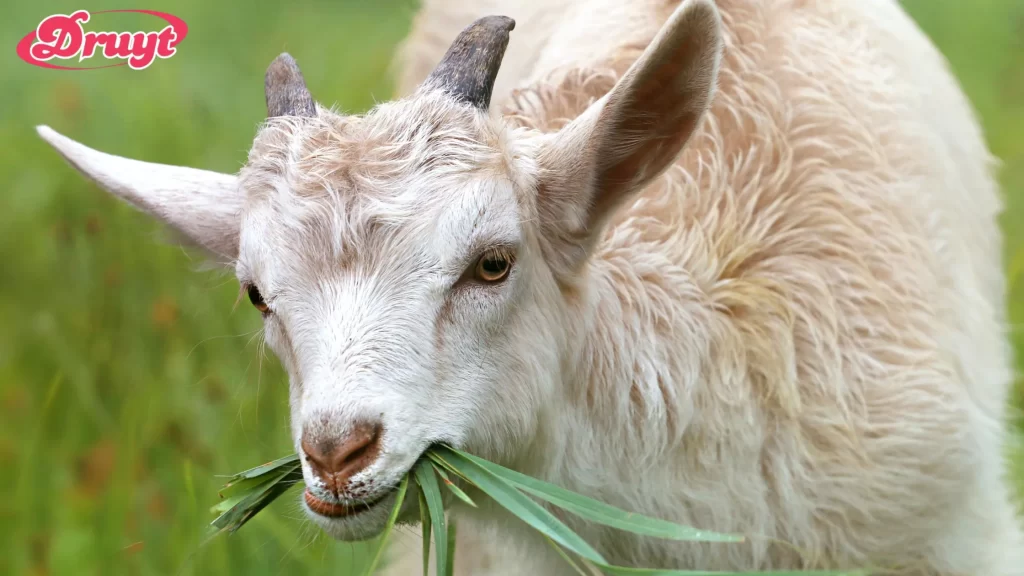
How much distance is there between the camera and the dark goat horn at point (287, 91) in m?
3.11

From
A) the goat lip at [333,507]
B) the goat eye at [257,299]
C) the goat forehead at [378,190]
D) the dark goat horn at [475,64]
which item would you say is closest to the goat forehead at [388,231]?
the goat forehead at [378,190]

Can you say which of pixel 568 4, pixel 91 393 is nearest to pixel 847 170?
pixel 568 4

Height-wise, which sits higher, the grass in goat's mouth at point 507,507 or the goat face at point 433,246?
the goat face at point 433,246

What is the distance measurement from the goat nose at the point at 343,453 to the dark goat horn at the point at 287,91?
0.93 meters

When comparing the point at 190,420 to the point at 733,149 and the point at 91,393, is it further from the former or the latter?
the point at 733,149

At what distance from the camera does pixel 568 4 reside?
17.5 ft

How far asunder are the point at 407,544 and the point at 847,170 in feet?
6.86

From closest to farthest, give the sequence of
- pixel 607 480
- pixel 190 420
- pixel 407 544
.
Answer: pixel 607 480 < pixel 407 544 < pixel 190 420

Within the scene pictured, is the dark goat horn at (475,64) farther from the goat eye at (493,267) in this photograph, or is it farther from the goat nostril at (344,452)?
the goat nostril at (344,452)

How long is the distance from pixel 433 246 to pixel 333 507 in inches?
23.8

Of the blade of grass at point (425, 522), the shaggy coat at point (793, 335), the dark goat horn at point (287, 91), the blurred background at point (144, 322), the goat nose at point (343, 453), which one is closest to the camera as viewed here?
the goat nose at point (343, 453)

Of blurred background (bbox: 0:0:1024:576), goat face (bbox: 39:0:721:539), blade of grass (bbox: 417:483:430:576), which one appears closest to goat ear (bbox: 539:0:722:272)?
goat face (bbox: 39:0:721:539)

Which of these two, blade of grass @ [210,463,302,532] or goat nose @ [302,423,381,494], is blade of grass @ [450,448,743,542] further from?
blade of grass @ [210,463,302,532]

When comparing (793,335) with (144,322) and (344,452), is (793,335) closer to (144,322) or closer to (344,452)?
(344,452)
